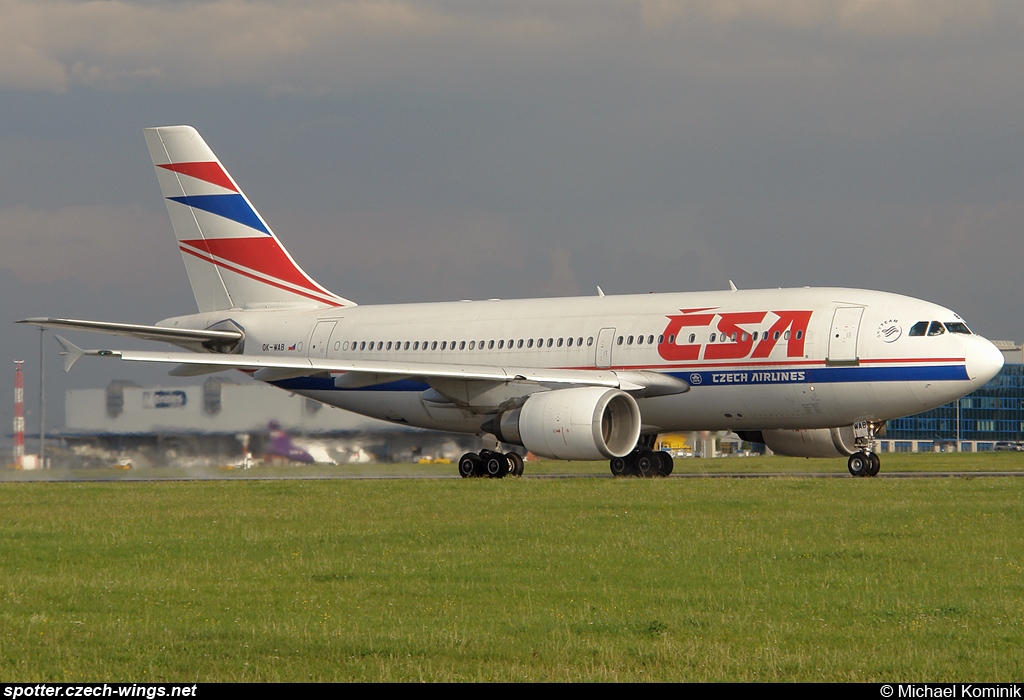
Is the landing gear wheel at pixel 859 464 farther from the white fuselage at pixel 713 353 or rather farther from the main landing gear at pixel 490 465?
the main landing gear at pixel 490 465

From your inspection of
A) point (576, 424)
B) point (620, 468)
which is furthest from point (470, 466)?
point (576, 424)

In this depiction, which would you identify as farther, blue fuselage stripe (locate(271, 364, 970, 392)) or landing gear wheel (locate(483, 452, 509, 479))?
landing gear wheel (locate(483, 452, 509, 479))

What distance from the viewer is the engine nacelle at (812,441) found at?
3225 cm

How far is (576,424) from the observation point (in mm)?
27562

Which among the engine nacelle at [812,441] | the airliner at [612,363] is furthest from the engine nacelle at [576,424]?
the engine nacelle at [812,441]

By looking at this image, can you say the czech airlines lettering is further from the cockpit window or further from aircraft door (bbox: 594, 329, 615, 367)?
the cockpit window

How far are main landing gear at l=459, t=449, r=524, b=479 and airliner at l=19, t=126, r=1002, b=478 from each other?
3cm

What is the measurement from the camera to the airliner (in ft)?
91.9

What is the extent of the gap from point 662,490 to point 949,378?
310 inches

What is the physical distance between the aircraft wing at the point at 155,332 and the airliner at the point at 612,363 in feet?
0.19

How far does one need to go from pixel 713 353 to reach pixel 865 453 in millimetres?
4024

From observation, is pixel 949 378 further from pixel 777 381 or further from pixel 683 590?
pixel 683 590

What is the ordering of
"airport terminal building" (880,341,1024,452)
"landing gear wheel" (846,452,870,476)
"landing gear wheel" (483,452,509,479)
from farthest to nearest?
"airport terminal building" (880,341,1024,452), "landing gear wheel" (483,452,509,479), "landing gear wheel" (846,452,870,476)

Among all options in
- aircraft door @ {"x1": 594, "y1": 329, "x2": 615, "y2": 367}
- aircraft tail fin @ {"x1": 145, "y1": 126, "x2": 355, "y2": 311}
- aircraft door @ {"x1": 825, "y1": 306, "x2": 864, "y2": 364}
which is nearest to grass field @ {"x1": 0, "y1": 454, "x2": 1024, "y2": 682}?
aircraft door @ {"x1": 825, "y1": 306, "x2": 864, "y2": 364}
